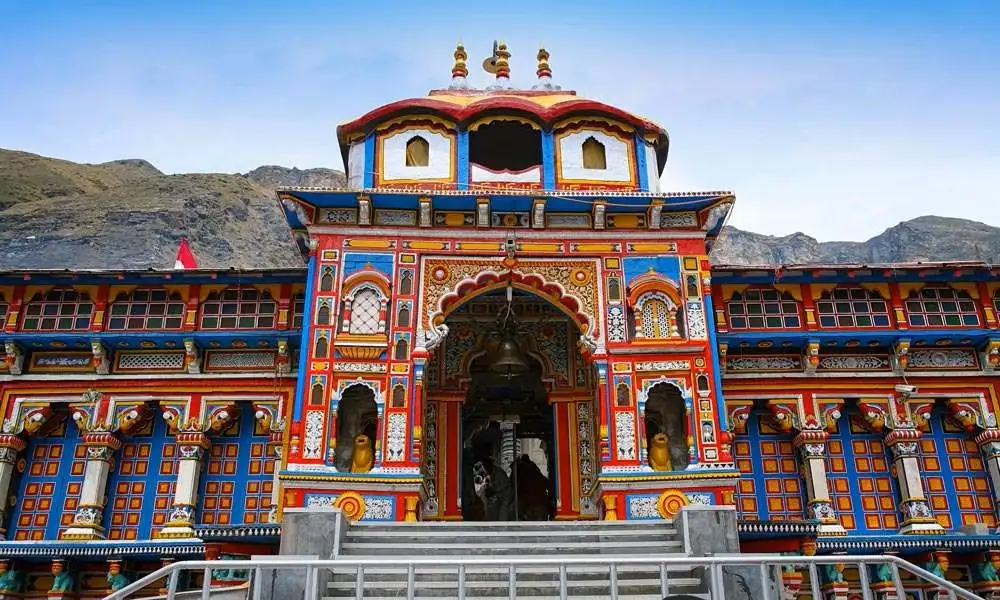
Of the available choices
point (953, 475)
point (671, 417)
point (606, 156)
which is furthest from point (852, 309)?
point (606, 156)

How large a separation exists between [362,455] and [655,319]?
543 centimetres

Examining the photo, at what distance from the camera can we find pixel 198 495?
15500mm

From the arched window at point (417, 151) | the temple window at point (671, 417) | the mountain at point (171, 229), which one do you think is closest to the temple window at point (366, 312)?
the arched window at point (417, 151)

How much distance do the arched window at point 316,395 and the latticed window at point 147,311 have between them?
4.36 metres

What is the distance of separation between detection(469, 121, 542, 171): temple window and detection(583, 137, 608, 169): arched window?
4.10 ft

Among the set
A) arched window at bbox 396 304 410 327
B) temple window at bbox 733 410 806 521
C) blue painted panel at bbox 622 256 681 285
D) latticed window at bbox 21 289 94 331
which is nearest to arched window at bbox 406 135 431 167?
arched window at bbox 396 304 410 327

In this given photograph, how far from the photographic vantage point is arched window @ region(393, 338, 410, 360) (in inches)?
539

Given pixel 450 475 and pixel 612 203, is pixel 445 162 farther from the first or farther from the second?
pixel 450 475

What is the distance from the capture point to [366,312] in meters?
14.0

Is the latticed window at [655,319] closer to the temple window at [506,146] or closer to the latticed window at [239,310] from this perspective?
the temple window at [506,146]

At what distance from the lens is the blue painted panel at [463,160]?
48.9 ft

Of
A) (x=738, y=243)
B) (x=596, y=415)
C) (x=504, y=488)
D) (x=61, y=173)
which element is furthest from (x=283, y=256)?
(x=596, y=415)

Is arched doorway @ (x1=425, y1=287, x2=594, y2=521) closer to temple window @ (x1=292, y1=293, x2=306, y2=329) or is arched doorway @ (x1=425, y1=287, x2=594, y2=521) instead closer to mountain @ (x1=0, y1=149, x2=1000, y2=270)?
temple window @ (x1=292, y1=293, x2=306, y2=329)

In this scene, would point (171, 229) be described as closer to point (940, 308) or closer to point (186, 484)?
point (186, 484)
